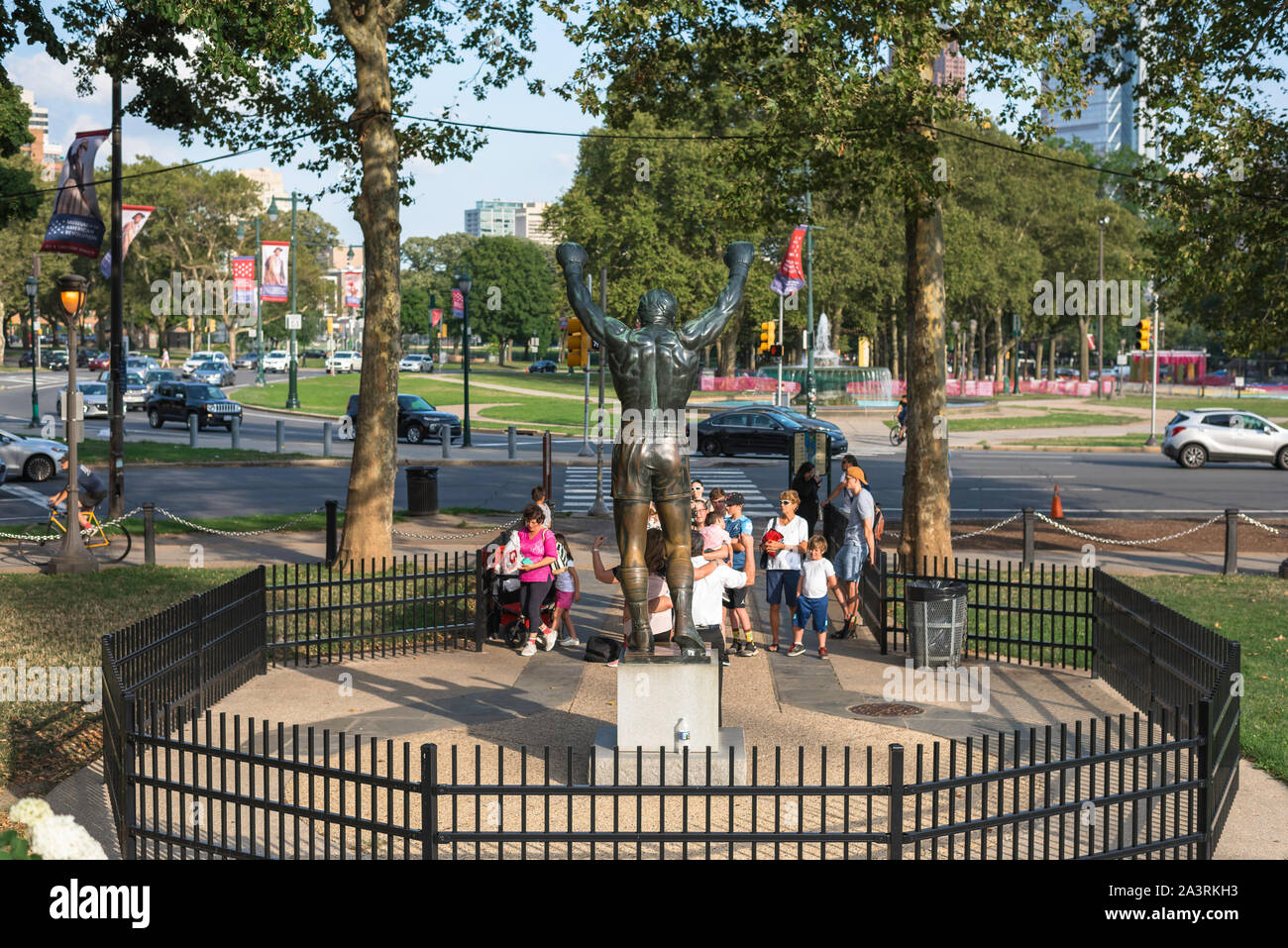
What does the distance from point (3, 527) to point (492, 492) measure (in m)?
10.1

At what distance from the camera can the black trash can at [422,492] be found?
80.4 ft

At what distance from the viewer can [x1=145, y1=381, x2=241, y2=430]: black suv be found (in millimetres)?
46562

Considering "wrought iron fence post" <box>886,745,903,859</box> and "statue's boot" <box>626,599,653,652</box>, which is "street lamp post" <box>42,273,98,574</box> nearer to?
"statue's boot" <box>626,599,653,652</box>

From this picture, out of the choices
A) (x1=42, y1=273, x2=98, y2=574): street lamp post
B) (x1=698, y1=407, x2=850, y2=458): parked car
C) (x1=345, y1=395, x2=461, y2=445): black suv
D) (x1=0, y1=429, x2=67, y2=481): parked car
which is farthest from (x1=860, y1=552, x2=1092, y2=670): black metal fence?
(x1=345, y1=395, x2=461, y2=445): black suv

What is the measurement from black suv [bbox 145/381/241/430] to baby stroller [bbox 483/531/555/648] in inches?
1357

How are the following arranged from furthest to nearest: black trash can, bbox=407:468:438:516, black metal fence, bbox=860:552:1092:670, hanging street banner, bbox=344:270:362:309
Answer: hanging street banner, bbox=344:270:362:309, black trash can, bbox=407:468:438:516, black metal fence, bbox=860:552:1092:670

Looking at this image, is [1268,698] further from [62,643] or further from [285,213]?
[285,213]

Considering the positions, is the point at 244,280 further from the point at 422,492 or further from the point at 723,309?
the point at 723,309

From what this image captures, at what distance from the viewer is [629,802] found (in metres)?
8.75

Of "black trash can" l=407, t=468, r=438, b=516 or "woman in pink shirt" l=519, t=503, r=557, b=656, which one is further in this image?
"black trash can" l=407, t=468, r=438, b=516

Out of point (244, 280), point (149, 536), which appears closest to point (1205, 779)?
point (149, 536)

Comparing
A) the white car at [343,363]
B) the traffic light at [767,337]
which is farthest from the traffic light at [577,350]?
the white car at [343,363]

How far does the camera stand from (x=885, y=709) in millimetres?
11164

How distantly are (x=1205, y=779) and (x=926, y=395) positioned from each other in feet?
34.6
